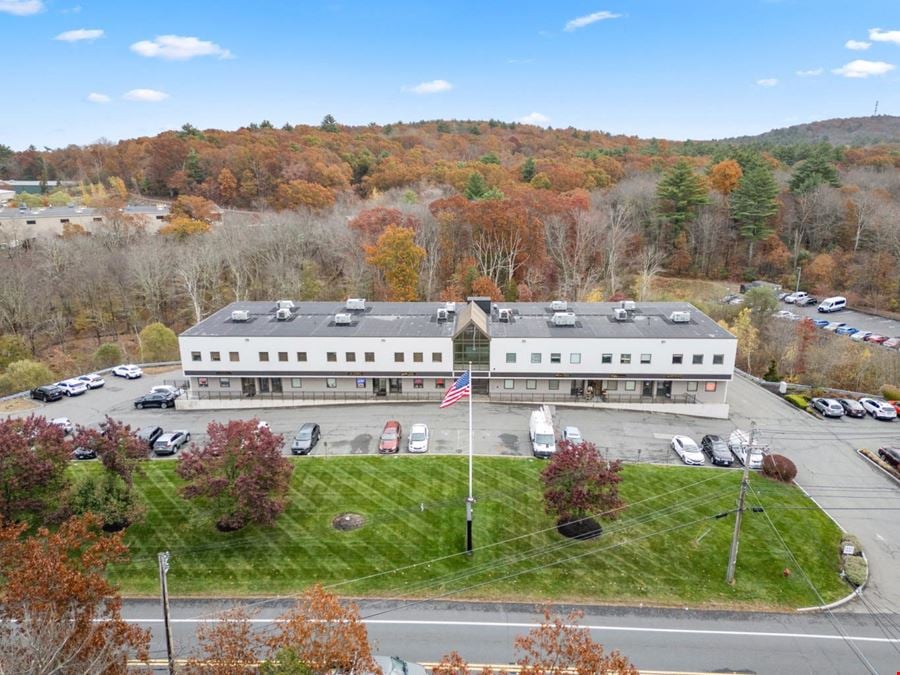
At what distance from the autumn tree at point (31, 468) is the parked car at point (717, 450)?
39737mm

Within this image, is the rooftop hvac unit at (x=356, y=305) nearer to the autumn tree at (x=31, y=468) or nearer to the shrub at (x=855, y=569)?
the autumn tree at (x=31, y=468)

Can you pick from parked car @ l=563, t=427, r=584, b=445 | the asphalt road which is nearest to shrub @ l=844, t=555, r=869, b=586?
the asphalt road

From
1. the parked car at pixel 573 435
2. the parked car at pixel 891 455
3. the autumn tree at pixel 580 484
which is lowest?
the parked car at pixel 891 455

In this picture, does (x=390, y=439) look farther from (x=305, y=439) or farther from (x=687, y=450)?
(x=687, y=450)

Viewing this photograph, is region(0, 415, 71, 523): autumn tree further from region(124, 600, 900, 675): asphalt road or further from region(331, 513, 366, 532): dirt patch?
region(331, 513, 366, 532): dirt patch

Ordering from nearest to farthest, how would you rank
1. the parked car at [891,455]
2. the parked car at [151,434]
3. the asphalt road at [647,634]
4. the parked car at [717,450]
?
the asphalt road at [647,634]
the parked car at [891,455]
the parked car at [717,450]
the parked car at [151,434]

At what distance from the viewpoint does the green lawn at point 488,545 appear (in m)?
28.4

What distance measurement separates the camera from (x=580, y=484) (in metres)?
30.0

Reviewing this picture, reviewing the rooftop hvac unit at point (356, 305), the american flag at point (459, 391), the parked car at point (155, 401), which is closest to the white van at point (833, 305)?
the rooftop hvac unit at point (356, 305)

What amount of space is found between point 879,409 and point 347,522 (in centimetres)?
4327

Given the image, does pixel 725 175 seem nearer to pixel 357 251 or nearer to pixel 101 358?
pixel 357 251

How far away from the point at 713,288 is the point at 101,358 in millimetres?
79433

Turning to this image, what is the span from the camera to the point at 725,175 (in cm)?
9525

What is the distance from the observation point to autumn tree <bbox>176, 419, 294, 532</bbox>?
3034 cm
